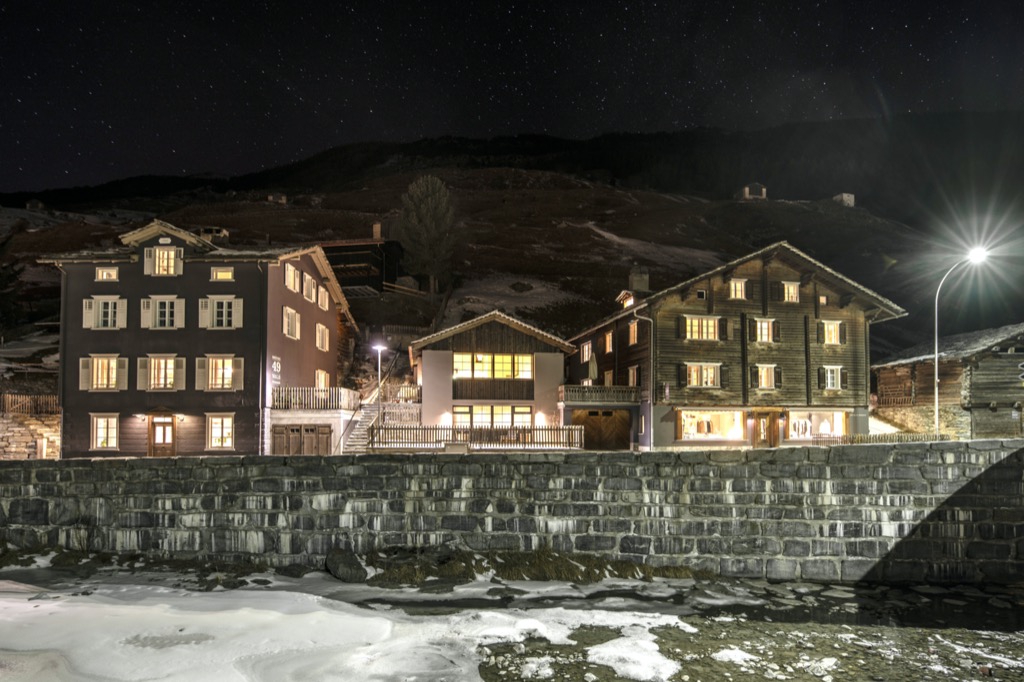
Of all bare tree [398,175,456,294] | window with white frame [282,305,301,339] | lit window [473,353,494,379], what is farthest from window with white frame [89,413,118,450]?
bare tree [398,175,456,294]

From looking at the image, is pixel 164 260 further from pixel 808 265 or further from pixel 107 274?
pixel 808 265

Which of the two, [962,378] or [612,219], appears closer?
[962,378]

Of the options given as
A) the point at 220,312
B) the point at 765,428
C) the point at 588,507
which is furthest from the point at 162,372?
the point at 765,428

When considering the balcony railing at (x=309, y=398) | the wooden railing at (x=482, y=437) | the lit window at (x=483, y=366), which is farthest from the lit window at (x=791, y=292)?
the balcony railing at (x=309, y=398)

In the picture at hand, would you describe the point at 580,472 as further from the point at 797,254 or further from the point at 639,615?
the point at 797,254

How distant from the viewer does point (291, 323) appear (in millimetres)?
42656

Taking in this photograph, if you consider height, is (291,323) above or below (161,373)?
above

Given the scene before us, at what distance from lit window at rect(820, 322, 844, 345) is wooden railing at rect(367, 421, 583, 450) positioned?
66.9ft

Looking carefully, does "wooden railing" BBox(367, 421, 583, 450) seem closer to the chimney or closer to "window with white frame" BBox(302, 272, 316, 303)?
"window with white frame" BBox(302, 272, 316, 303)

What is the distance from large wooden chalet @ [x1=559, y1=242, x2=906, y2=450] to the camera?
142 ft

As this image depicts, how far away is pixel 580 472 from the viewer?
989 inches

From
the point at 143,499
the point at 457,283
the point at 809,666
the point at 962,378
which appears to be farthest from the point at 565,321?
the point at 809,666

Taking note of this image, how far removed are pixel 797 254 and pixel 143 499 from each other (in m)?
40.3

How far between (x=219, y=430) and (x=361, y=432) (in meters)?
8.07
